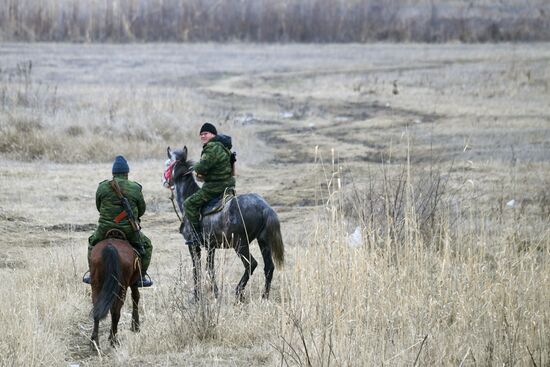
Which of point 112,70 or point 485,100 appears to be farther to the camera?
point 112,70

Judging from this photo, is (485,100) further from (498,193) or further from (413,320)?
(413,320)

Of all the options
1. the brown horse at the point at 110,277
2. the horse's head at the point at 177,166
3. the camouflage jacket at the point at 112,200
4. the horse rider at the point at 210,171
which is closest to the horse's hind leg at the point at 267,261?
the horse rider at the point at 210,171

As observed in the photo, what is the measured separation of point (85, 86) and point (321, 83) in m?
10.3

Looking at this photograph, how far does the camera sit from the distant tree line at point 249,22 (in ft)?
163

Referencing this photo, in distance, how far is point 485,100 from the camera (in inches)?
1160

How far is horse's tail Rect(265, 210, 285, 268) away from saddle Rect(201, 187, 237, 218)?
0.51m

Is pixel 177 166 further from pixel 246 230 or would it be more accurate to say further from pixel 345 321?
pixel 345 321

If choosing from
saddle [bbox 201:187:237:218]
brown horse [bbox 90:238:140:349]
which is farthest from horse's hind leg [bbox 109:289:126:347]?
saddle [bbox 201:187:237:218]

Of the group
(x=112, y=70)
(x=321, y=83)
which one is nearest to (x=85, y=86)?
(x=112, y=70)

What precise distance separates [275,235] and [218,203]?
77 cm

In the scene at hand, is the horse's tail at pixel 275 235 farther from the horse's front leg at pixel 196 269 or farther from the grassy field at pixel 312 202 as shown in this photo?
the horse's front leg at pixel 196 269

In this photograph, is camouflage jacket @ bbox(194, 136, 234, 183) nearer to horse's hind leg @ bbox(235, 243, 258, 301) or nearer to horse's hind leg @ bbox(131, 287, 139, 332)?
horse's hind leg @ bbox(235, 243, 258, 301)

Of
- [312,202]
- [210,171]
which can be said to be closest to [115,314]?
[210,171]

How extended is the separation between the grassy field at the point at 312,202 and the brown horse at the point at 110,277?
31cm
